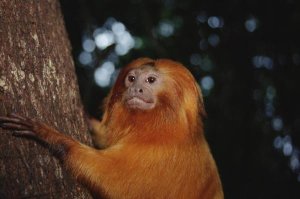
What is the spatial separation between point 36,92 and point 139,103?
1.26m

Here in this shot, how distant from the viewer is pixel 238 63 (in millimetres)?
7500

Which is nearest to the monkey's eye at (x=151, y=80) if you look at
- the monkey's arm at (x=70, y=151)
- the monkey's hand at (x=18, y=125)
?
the monkey's arm at (x=70, y=151)

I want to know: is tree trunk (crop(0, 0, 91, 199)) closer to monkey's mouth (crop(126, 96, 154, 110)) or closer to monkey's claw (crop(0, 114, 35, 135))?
monkey's claw (crop(0, 114, 35, 135))

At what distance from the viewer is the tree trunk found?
7.88 ft

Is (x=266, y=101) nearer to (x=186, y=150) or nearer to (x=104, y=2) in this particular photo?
(x=104, y=2)

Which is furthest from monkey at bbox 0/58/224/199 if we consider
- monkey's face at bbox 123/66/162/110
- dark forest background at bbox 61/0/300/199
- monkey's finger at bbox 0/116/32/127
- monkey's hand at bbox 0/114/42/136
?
dark forest background at bbox 61/0/300/199

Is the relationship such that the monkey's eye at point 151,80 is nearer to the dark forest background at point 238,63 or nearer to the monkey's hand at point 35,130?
the monkey's hand at point 35,130

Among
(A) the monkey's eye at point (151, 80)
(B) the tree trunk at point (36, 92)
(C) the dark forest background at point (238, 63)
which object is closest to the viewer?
(B) the tree trunk at point (36, 92)

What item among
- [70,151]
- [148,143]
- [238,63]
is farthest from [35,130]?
[238,63]

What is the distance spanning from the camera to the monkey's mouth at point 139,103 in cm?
378

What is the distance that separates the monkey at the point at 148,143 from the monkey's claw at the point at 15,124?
0.20 m

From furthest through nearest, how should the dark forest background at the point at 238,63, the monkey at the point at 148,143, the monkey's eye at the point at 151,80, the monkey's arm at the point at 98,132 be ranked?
the dark forest background at the point at 238,63
the monkey's arm at the point at 98,132
the monkey's eye at the point at 151,80
the monkey at the point at 148,143

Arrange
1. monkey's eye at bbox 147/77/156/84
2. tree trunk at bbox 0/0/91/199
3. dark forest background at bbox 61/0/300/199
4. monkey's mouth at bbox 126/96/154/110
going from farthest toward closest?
dark forest background at bbox 61/0/300/199
monkey's eye at bbox 147/77/156/84
monkey's mouth at bbox 126/96/154/110
tree trunk at bbox 0/0/91/199

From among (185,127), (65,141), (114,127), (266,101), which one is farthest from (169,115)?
(266,101)
